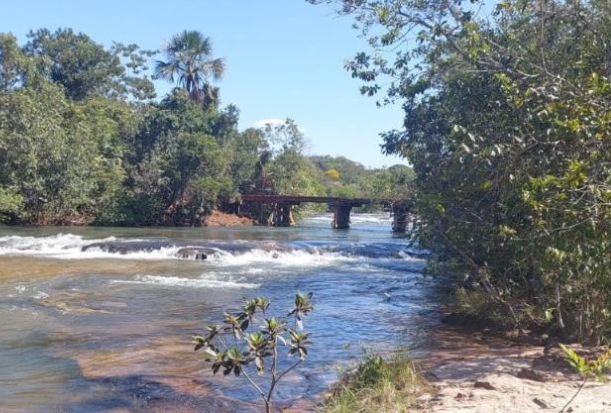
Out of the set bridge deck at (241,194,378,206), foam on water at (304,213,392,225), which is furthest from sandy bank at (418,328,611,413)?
foam on water at (304,213,392,225)

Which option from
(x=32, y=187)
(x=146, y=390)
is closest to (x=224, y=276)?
(x=146, y=390)

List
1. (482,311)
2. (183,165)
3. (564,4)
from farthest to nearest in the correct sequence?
(183,165), (482,311), (564,4)

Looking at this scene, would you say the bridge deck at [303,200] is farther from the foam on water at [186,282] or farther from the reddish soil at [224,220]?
the foam on water at [186,282]

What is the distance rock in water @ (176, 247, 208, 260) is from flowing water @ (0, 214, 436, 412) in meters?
0.36

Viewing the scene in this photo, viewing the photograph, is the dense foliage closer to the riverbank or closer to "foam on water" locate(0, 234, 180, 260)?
the riverbank

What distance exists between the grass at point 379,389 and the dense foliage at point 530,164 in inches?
68.4

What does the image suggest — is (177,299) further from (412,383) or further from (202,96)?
(202,96)

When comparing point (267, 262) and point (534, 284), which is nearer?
point (534, 284)

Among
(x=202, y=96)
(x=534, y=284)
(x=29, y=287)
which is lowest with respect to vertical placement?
(x=29, y=287)

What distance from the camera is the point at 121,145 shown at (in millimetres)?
40312

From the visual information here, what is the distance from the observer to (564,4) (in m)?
7.66

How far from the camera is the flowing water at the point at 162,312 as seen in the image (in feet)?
22.4

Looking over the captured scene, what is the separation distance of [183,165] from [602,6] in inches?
1309

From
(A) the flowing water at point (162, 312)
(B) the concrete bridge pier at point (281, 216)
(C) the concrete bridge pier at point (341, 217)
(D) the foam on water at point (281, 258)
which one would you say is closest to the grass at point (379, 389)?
(A) the flowing water at point (162, 312)
